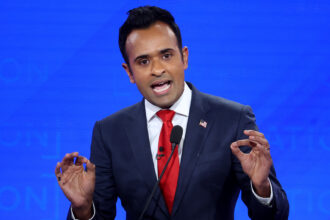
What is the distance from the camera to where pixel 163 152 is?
1896 millimetres

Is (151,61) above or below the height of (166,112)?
above

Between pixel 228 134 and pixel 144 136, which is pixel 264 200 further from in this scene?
pixel 144 136

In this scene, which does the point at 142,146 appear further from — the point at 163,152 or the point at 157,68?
the point at 157,68

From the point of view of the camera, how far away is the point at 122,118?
2.12 metres

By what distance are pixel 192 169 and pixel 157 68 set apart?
45 cm

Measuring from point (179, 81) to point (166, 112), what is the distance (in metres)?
0.15

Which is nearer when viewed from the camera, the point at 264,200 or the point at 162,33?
the point at 264,200

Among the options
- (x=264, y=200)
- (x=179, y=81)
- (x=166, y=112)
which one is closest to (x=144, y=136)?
(x=166, y=112)

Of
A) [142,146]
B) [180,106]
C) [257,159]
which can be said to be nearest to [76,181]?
[142,146]

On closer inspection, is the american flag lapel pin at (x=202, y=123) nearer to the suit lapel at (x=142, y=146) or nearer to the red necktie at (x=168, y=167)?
the red necktie at (x=168, y=167)

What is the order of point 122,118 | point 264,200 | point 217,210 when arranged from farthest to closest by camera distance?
point 122,118
point 217,210
point 264,200

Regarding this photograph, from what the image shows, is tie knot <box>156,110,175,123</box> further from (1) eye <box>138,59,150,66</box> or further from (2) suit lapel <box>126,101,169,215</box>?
(1) eye <box>138,59,150,66</box>

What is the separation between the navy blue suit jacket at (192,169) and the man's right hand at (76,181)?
0.16 metres

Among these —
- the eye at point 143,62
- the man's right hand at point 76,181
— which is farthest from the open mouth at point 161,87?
the man's right hand at point 76,181
